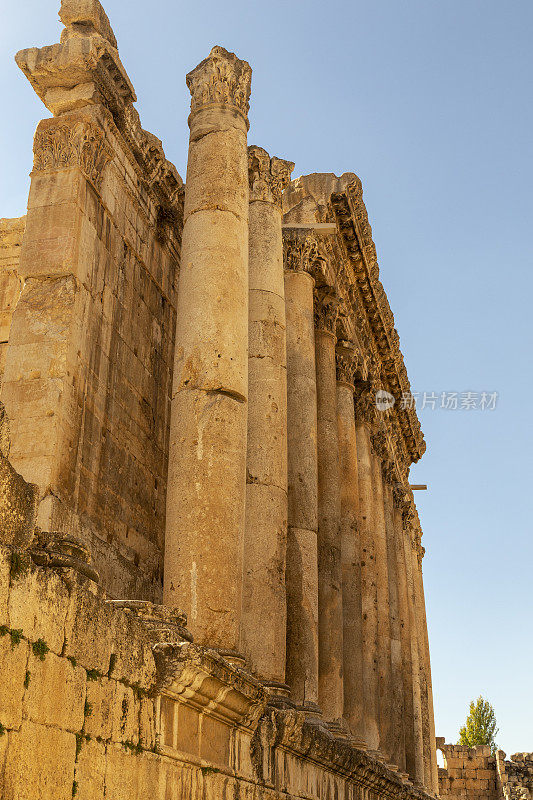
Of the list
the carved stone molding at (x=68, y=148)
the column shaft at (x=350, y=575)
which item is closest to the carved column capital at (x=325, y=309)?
the column shaft at (x=350, y=575)

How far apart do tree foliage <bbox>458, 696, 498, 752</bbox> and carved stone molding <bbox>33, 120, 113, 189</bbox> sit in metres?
54.0

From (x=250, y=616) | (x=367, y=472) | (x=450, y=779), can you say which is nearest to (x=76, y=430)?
(x=250, y=616)

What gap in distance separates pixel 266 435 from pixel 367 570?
28.2 feet

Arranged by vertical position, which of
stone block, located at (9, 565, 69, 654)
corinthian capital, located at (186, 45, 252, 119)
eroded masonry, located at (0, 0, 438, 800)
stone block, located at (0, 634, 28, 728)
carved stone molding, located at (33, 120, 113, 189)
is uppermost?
corinthian capital, located at (186, 45, 252, 119)

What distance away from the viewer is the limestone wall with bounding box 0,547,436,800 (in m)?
4.75

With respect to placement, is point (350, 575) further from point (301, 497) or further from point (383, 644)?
point (301, 497)

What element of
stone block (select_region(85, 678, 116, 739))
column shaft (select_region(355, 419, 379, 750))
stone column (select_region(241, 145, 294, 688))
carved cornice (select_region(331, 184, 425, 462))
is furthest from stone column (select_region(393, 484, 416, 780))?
stone block (select_region(85, 678, 116, 739))

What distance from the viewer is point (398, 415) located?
29.4 m

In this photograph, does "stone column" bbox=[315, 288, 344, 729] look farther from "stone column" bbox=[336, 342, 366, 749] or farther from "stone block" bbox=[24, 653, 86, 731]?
"stone block" bbox=[24, 653, 86, 731]

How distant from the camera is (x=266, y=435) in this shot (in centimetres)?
1320

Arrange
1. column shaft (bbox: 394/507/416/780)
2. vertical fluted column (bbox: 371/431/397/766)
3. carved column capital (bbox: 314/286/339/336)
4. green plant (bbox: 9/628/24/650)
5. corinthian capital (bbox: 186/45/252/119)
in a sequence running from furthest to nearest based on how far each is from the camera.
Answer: column shaft (bbox: 394/507/416/780), vertical fluted column (bbox: 371/431/397/766), carved column capital (bbox: 314/286/339/336), corinthian capital (bbox: 186/45/252/119), green plant (bbox: 9/628/24/650)

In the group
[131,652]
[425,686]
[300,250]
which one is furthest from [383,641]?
[131,652]

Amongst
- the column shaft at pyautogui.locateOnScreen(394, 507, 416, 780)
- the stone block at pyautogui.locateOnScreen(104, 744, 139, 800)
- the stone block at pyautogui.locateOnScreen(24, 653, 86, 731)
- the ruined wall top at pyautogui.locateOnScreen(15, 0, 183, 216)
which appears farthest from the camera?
the column shaft at pyautogui.locateOnScreen(394, 507, 416, 780)

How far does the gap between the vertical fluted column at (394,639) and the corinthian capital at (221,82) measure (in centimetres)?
1492
